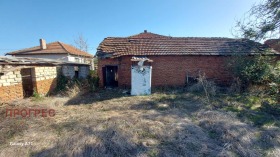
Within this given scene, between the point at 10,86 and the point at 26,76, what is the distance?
1.21 meters

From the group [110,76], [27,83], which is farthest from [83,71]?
[27,83]

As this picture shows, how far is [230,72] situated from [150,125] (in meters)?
9.09

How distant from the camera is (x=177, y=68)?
37.2 feet

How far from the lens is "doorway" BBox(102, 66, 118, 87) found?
39.2 ft

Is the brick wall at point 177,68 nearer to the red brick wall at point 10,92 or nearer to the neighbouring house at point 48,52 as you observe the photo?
the red brick wall at point 10,92

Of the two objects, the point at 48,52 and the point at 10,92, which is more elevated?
the point at 48,52

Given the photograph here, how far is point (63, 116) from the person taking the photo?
5.88m

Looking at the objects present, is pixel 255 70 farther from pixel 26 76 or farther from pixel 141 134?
pixel 26 76

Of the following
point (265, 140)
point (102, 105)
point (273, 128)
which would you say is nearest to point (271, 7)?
point (273, 128)

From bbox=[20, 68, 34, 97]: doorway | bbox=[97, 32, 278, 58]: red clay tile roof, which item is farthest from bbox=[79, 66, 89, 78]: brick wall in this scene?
bbox=[20, 68, 34, 97]: doorway

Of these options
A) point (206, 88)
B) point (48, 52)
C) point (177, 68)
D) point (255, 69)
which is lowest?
point (206, 88)

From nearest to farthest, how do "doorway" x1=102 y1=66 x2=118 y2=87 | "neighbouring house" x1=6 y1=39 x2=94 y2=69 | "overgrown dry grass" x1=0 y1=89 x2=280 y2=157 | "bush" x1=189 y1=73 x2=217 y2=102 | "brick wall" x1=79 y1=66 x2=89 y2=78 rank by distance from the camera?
"overgrown dry grass" x1=0 y1=89 x2=280 y2=157
"bush" x1=189 y1=73 x2=217 y2=102
"doorway" x1=102 y1=66 x2=118 y2=87
"brick wall" x1=79 y1=66 x2=89 y2=78
"neighbouring house" x1=6 y1=39 x2=94 y2=69

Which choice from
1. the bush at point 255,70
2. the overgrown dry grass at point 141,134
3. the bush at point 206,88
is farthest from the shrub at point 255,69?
the overgrown dry grass at point 141,134

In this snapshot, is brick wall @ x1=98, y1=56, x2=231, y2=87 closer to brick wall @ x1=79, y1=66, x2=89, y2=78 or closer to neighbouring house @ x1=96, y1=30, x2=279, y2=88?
neighbouring house @ x1=96, y1=30, x2=279, y2=88
